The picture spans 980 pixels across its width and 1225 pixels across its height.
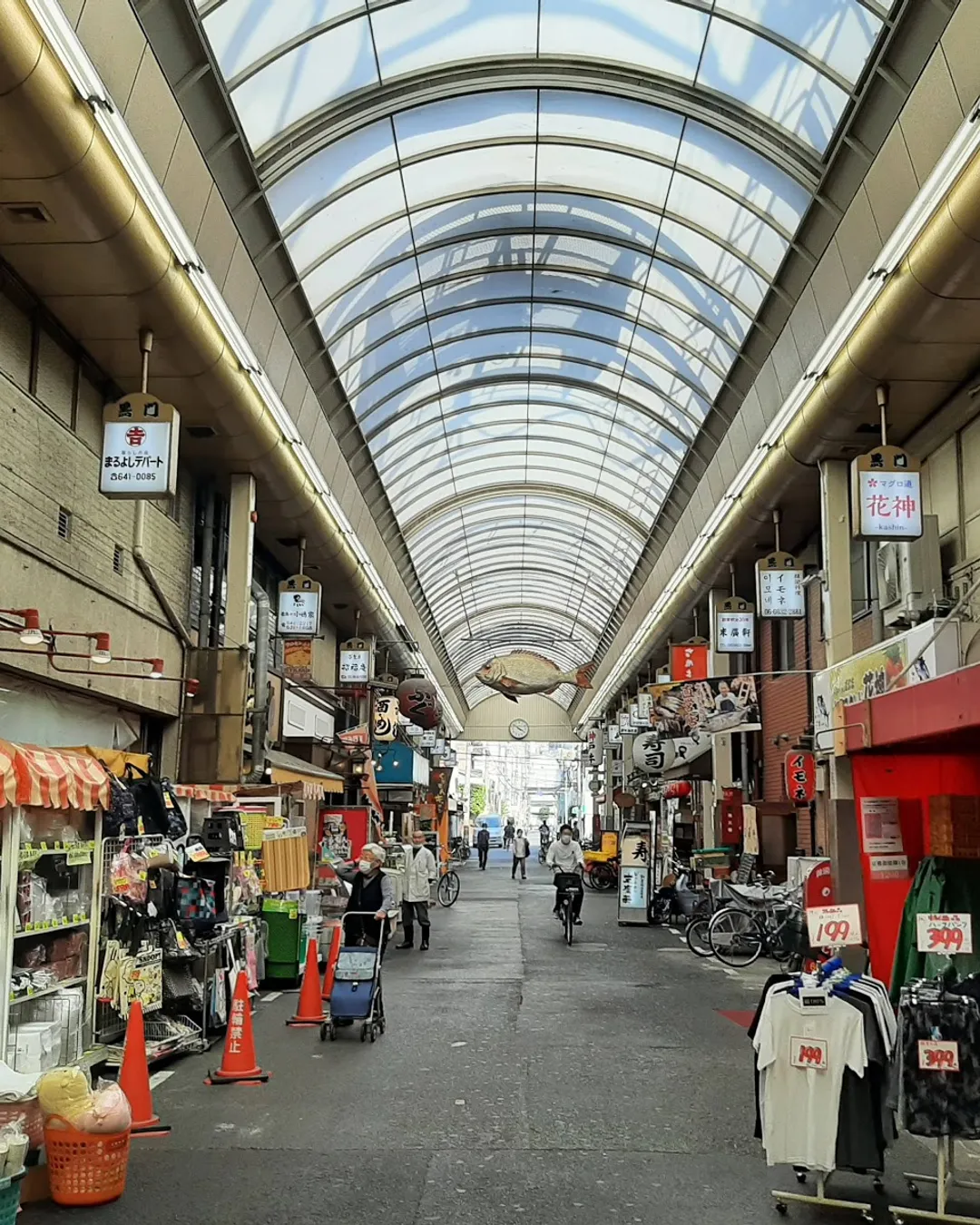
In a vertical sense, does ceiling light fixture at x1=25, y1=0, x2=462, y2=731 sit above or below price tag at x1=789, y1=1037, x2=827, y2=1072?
above

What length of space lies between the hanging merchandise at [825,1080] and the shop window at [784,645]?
14.7m

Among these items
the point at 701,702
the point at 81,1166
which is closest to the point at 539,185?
the point at 701,702

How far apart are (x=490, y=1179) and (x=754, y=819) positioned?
15496 mm

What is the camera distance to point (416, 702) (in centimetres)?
2861

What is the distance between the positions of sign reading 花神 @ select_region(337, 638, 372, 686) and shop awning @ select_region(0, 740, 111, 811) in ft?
49.3

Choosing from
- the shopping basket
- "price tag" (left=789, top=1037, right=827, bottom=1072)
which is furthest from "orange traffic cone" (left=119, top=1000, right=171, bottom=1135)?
"price tag" (left=789, top=1037, right=827, bottom=1072)

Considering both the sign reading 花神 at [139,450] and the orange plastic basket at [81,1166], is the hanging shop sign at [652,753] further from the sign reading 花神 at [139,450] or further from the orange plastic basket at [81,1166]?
the orange plastic basket at [81,1166]

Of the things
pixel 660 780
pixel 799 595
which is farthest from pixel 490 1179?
pixel 660 780

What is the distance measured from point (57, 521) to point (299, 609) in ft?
21.0

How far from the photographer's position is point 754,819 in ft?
68.3

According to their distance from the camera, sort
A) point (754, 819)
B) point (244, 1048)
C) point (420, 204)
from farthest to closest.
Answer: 1. point (754, 819)
2. point (420, 204)
3. point (244, 1048)

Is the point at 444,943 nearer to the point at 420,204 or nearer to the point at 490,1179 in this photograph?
the point at 420,204

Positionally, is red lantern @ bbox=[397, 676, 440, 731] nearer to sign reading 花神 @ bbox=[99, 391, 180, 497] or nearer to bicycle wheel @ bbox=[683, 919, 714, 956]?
bicycle wheel @ bbox=[683, 919, 714, 956]

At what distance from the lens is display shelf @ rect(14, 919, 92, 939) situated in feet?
23.8
